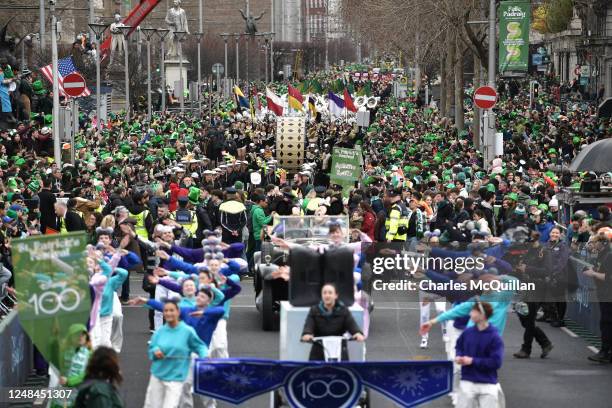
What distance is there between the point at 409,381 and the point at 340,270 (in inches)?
95.3

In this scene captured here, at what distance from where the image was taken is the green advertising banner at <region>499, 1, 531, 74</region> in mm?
44344

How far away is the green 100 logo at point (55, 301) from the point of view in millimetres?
12727

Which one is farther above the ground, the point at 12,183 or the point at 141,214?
the point at 12,183

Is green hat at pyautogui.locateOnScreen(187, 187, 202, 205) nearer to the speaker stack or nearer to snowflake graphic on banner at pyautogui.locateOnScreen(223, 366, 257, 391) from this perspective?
snowflake graphic on banner at pyautogui.locateOnScreen(223, 366, 257, 391)

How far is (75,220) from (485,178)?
10089mm

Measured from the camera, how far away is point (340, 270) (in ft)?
48.8

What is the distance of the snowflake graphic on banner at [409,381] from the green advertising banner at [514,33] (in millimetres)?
32541

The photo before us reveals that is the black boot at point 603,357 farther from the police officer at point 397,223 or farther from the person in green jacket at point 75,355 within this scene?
the person in green jacket at point 75,355

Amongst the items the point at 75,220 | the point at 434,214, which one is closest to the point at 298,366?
the point at 75,220

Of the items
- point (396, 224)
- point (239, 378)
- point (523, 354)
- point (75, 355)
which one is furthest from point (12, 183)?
point (239, 378)

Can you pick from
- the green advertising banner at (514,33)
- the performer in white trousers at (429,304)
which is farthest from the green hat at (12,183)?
the green advertising banner at (514,33)

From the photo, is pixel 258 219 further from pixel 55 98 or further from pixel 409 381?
pixel 409 381

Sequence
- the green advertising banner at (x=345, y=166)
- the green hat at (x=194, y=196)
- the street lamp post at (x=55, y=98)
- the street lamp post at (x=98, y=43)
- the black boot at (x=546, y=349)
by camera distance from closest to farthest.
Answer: the black boot at (x=546, y=349) → the green hat at (x=194, y=196) → the green advertising banner at (x=345, y=166) → the street lamp post at (x=55, y=98) → the street lamp post at (x=98, y=43)

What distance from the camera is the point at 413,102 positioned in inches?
3861
